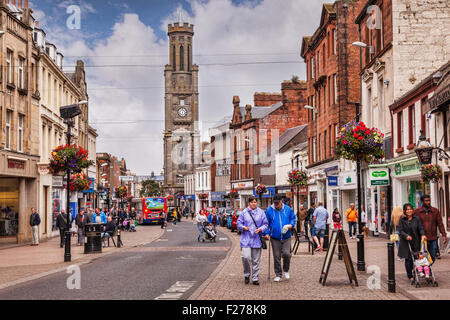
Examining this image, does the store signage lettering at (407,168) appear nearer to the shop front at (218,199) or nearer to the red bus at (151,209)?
the red bus at (151,209)

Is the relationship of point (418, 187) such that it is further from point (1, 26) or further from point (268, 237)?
point (1, 26)

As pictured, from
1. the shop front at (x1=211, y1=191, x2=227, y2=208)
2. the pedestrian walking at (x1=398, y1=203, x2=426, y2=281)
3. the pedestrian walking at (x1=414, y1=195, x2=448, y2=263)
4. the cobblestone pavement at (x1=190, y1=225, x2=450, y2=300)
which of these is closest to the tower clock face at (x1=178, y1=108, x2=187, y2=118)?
the shop front at (x1=211, y1=191, x2=227, y2=208)

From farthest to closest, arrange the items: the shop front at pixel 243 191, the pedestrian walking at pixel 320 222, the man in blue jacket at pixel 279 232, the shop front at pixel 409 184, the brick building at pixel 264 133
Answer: the shop front at pixel 243 191 < the brick building at pixel 264 133 < the shop front at pixel 409 184 < the pedestrian walking at pixel 320 222 < the man in blue jacket at pixel 279 232

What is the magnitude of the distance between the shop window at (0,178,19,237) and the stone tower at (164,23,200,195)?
312 feet

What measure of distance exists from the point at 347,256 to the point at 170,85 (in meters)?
121

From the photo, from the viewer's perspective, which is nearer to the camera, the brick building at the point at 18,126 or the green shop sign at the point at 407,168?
the green shop sign at the point at 407,168

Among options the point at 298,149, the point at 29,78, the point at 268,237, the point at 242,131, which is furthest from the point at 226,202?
the point at 268,237

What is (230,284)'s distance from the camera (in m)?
12.6

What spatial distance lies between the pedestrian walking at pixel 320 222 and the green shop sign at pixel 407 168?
500 cm

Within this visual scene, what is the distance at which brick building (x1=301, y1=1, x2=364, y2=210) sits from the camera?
124 ft

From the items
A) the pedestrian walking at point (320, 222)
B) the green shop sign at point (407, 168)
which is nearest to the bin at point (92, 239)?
the pedestrian walking at point (320, 222)

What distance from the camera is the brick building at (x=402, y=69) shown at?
A: 2617cm

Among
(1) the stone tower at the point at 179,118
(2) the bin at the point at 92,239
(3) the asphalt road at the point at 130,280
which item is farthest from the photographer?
(1) the stone tower at the point at 179,118

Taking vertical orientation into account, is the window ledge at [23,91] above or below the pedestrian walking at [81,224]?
above
